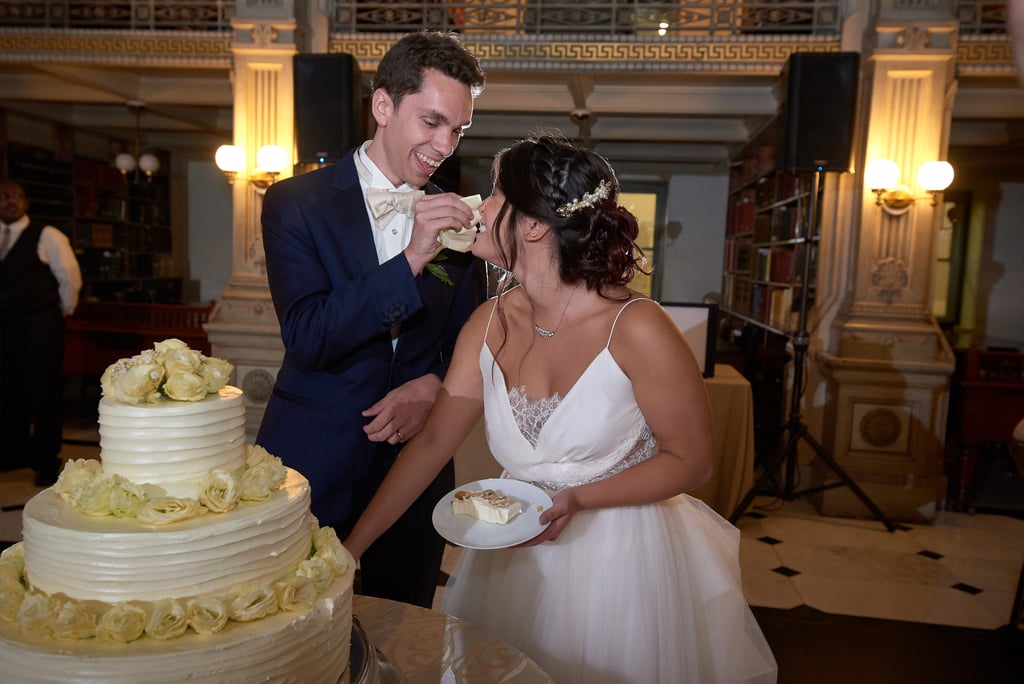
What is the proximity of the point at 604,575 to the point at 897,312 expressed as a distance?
4270mm

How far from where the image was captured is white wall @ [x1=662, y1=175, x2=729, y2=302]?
11016mm

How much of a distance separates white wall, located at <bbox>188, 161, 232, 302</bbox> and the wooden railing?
506 cm

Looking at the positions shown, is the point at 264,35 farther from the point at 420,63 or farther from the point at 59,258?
the point at 420,63

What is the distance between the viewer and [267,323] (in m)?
5.54

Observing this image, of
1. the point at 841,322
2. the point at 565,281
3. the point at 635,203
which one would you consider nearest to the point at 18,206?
the point at 565,281

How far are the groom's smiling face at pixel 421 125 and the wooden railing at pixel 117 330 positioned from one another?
18.0ft

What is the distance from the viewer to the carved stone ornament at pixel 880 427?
5.00m

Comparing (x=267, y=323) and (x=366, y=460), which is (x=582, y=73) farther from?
(x=366, y=460)

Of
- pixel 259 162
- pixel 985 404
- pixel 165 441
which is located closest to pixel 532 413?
pixel 165 441

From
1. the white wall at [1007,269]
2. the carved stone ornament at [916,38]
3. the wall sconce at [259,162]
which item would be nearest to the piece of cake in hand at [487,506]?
the wall sconce at [259,162]

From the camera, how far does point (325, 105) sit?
5.24 meters

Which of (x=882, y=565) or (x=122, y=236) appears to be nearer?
(x=882, y=565)

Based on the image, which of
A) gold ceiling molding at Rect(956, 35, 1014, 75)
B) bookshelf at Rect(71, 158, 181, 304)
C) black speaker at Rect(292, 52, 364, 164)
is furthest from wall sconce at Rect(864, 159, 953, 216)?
bookshelf at Rect(71, 158, 181, 304)

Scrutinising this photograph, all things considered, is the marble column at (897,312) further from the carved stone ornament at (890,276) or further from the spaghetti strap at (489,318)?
the spaghetti strap at (489,318)
